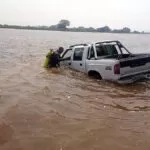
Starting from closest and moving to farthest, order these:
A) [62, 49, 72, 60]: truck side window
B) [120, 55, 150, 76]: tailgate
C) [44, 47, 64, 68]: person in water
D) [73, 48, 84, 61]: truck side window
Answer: [120, 55, 150, 76]: tailgate < [73, 48, 84, 61]: truck side window < [62, 49, 72, 60]: truck side window < [44, 47, 64, 68]: person in water

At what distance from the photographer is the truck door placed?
12.6 metres

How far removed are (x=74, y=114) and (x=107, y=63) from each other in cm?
316

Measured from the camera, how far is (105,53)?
40.5 ft

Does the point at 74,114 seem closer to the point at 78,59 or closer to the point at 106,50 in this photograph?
the point at 106,50

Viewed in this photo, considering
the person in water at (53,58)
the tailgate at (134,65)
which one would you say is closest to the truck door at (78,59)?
the person in water at (53,58)

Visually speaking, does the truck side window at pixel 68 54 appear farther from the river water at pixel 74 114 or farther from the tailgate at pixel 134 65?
the tailgate at pixel 134 65

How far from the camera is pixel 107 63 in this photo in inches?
429

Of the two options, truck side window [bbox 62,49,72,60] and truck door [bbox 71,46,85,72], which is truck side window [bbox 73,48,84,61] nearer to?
truck door [bbox 71,46,85,72]

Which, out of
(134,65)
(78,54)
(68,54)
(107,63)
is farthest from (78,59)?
(134,65)

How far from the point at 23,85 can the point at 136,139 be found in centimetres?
666

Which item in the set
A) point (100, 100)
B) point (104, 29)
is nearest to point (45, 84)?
point (100, 100)

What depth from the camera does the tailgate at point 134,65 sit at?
10.7 meters

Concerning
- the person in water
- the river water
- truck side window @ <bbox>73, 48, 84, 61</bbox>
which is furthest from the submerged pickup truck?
the person in water

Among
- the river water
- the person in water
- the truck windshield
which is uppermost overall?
the truck windshield
